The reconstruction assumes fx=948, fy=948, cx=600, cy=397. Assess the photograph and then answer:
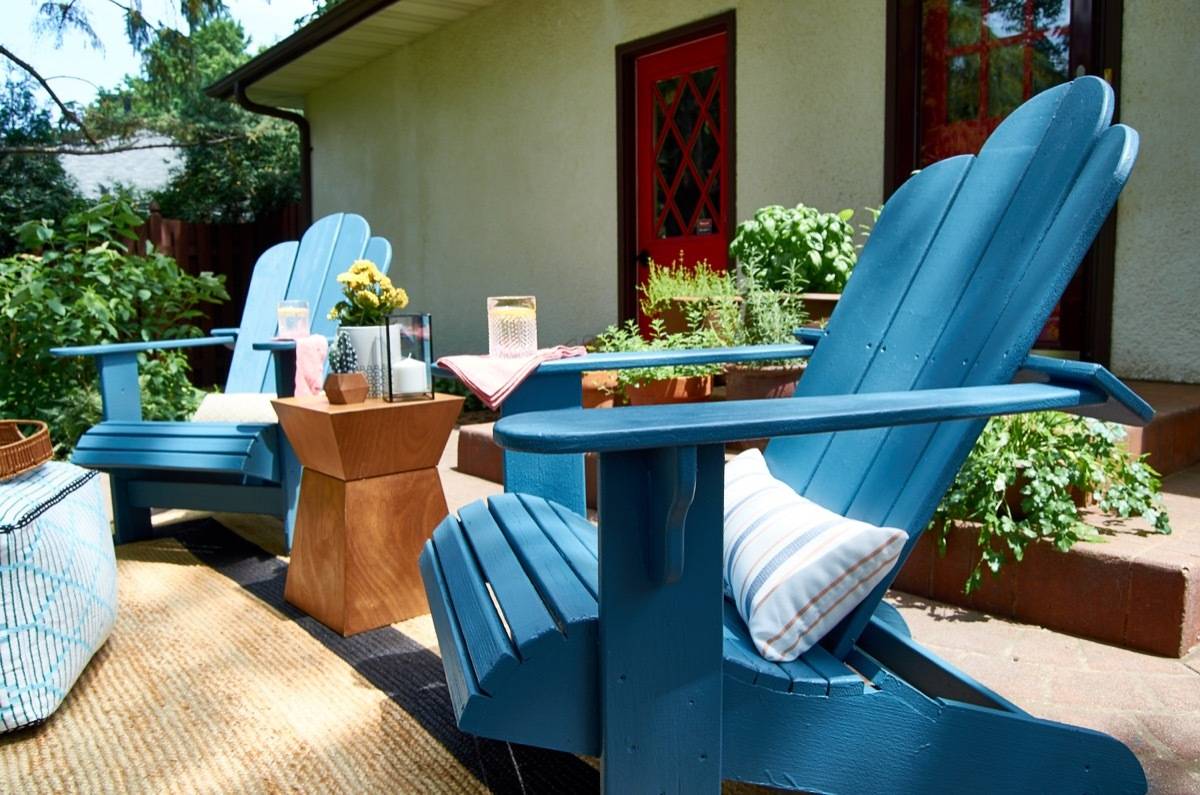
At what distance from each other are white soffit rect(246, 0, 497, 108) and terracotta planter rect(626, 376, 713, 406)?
401 cm

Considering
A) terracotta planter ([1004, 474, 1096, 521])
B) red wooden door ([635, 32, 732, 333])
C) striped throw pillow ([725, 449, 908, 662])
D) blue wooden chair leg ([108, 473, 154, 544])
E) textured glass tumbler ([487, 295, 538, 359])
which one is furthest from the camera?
red wooden door ([635, 32, 732, 333])

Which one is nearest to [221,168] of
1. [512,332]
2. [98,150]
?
[98,150]

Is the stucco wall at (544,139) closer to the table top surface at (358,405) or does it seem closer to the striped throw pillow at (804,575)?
the table top surface at (358,405)

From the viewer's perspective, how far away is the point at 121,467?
290cm

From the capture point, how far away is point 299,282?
364 cm

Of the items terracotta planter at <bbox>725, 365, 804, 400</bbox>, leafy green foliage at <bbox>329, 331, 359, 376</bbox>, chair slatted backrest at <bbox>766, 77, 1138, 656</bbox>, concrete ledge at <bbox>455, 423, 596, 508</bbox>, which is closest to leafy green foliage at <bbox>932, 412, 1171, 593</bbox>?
chair slatted backrest at <bbox>766, 77, 1138, 656</bbox>

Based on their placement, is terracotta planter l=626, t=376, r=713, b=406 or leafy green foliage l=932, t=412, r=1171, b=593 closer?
leafy green foliage l=932, t=412, r=1171, b=593

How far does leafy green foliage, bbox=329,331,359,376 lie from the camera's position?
2.43 metres

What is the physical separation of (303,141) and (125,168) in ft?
47.6

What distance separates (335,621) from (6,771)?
76 cm

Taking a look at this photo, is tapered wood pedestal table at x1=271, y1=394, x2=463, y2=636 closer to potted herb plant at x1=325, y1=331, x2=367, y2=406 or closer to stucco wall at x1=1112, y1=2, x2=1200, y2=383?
potted herb plant at x1=325, y1=331, x2=367, y2=406

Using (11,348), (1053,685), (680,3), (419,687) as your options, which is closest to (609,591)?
(419,687)

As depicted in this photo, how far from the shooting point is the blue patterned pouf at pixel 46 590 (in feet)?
5.73

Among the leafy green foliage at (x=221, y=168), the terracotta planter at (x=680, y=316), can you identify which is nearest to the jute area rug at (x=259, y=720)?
the terracotta planter at (x=680, y=316)
